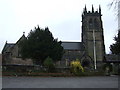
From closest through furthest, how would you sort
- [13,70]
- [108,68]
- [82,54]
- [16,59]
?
[13,70] → [108,68] → [16,59] → [82,54]

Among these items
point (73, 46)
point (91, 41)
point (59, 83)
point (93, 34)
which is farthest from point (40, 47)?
point (73, 46)

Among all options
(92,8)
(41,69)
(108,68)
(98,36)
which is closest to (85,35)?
(98,36)

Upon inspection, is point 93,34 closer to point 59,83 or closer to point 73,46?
point 73,46

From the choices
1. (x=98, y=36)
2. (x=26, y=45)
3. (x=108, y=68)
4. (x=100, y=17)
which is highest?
(x=100, y=17)

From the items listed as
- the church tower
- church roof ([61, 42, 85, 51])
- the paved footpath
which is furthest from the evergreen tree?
church roof ([61, 42, 85, 51])

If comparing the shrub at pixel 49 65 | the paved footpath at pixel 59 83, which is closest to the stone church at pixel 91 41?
the shrub at pixel 49 65

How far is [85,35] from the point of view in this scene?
8094 cm

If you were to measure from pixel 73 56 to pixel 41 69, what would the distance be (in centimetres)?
4353

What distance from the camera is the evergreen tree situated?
48.5 metres

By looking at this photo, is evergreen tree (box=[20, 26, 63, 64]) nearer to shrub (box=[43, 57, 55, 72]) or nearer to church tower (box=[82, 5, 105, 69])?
shrub (box=[43, 57, 55, 72])

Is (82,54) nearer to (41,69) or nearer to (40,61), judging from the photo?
(40,61)

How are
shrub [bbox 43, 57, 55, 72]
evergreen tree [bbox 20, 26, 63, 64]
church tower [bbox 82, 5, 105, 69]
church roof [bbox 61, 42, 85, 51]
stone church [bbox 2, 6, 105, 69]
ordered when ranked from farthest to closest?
church roof [bbox 61, 42, 85, 51] < church tower [bbox 82, 5, 105, 69] < stone church [bbox 2, 6, 105, 69] < evergreen tree [bbox 20, 26, 63, 64] < shrub [bbox 43, 57, 55, 72]

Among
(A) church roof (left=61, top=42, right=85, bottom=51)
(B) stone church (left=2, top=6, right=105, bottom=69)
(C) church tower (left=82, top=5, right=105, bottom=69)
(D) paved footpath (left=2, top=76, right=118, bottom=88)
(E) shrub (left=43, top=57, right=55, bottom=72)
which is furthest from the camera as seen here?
(A) church roof (left=61, top=42, right=85, bottom=51)

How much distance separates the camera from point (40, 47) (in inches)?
1911
